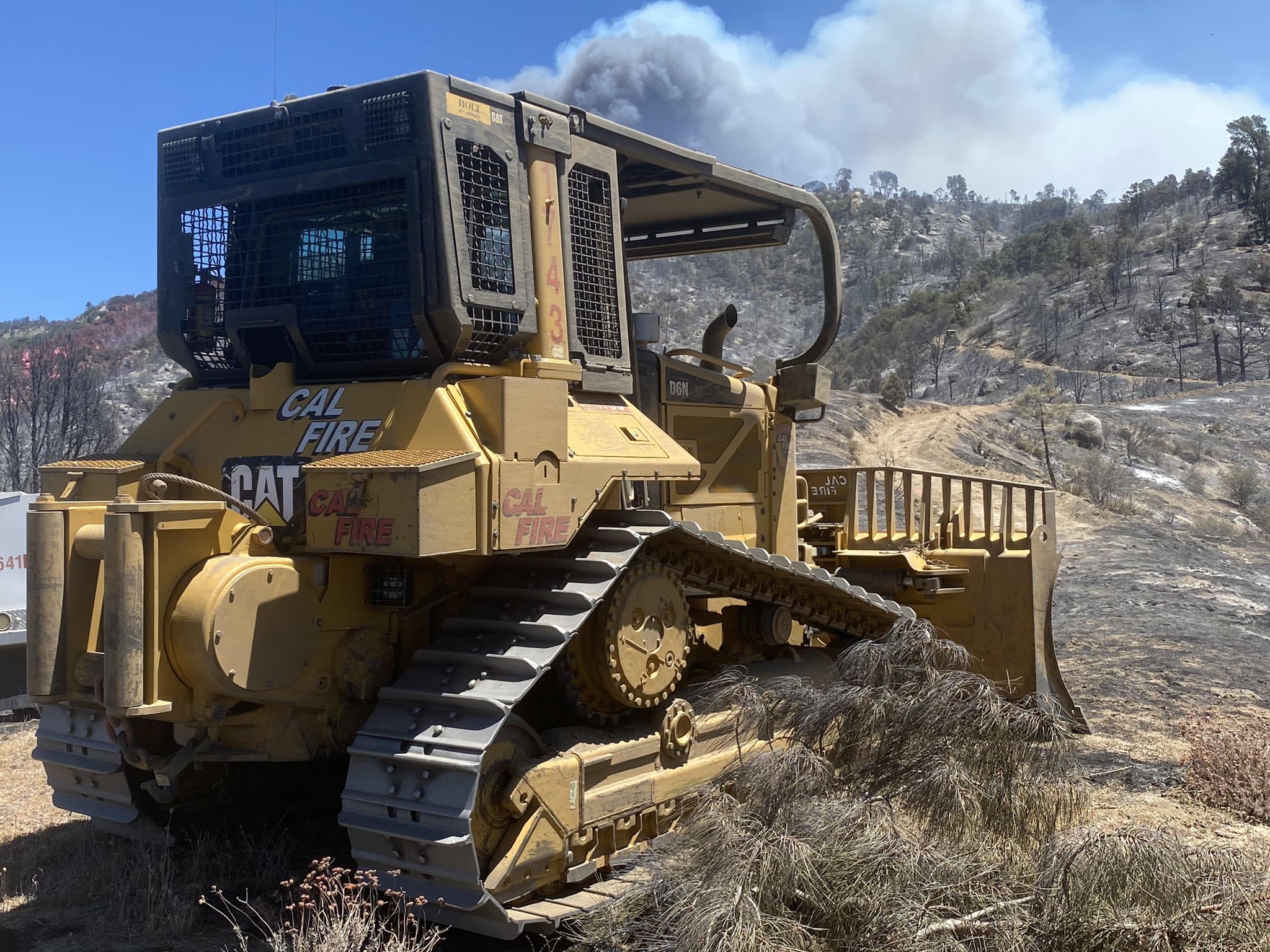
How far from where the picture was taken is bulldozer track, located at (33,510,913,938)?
4559 millimetres

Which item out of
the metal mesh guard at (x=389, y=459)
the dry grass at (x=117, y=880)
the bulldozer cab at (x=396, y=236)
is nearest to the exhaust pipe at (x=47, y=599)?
the metal mesh guard at (x=389, y=459)

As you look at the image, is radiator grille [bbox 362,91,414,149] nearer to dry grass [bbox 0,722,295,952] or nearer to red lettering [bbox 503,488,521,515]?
red lettering [bbox 503,488,521,515]

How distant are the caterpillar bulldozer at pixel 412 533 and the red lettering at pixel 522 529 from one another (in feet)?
0.04

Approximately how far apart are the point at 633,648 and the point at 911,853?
1.56 meters

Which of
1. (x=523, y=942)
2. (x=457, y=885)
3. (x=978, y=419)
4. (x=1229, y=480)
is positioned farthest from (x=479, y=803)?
(x=978, y=419)

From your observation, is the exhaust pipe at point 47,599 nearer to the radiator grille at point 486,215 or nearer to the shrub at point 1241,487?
the radiator grille at point 486,215

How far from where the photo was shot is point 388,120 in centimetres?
550

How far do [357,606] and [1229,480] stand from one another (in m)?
25.8

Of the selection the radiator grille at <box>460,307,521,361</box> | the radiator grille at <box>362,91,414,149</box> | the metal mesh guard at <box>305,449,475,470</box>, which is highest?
the radiator grille at <box>362,91,414,149</box>

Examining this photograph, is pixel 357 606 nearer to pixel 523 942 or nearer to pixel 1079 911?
pixel 523 942

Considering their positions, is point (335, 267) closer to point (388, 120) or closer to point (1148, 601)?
point (388, 120)

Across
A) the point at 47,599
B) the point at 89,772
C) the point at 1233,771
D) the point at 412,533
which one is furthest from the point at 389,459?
the point at 1233,771

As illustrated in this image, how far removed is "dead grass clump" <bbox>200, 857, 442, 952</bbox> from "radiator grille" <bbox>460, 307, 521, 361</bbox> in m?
2.28

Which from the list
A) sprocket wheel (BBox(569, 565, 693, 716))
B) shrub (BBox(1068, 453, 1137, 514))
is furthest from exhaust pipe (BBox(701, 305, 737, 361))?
shrub (BBox(1068, 453, 1137, 514))
